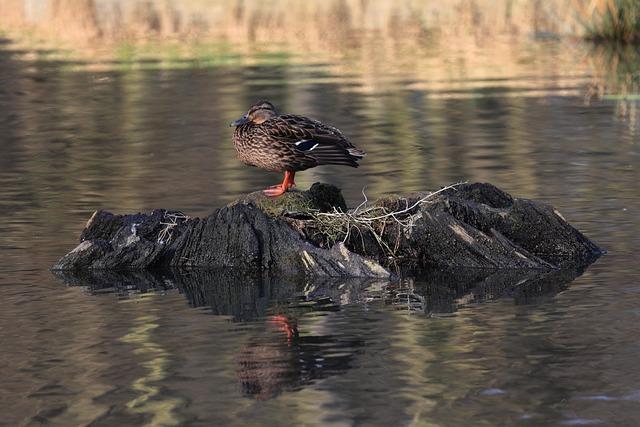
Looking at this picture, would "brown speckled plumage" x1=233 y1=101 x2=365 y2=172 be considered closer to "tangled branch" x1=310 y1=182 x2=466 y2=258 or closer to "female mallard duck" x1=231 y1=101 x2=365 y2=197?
"female mallard duck" x1=231 y1=101 x2=365 y2=197

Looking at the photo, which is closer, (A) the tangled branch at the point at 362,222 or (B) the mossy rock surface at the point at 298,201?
(A) the tangled branch at the point at 362,222

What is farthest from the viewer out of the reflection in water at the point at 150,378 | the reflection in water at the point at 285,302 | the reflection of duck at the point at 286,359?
the reflection in water at the point at 285,302

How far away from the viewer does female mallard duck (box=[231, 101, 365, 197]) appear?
12.6 metres

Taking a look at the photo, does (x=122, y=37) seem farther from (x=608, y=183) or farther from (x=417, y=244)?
(x=417, y=244)

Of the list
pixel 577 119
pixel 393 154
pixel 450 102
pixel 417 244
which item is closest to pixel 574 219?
pixel 417 244

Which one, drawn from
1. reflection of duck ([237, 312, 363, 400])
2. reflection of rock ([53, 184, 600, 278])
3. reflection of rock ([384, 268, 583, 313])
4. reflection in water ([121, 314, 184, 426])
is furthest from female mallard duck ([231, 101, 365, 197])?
reflection of duck ([237, 312, 363, 400])

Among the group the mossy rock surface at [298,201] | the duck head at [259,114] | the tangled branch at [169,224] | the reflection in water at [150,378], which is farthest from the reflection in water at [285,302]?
the duck head at [259,114]

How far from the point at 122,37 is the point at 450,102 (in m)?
15.4

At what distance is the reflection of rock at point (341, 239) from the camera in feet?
38.4

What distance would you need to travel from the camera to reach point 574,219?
13.7m

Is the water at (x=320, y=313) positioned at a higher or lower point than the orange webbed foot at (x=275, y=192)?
lower

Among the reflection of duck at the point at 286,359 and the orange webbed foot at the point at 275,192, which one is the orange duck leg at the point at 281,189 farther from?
the reflection of duck at the point at 286,359

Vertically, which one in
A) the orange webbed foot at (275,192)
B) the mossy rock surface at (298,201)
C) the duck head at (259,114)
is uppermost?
the duck head at (259,114)

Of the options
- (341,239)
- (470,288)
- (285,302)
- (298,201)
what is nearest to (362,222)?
(341,239)
